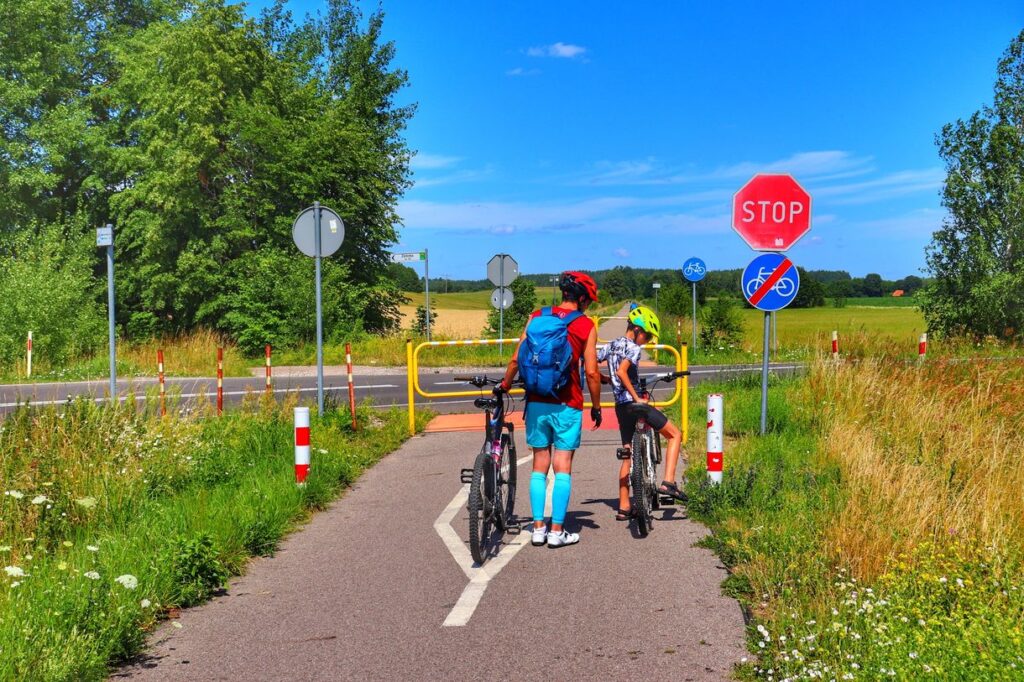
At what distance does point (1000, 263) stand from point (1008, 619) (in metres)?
30.8

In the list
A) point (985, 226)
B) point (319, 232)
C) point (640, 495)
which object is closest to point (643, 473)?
point (640, 495)

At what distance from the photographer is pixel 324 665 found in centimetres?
422

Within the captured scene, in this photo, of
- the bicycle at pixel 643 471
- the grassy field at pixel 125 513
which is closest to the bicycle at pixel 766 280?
the bicycle at pixel 643 471

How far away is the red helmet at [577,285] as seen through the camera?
20.0ft

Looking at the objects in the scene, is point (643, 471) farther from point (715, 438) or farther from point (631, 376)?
point (715, 438)

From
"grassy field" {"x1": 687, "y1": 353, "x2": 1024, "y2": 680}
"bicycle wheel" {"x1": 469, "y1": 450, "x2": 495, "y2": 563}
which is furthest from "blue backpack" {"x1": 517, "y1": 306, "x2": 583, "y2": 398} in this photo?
"grassy field" {"x1": 687, "y1": 353, "x2": 1024, "y2": 680}

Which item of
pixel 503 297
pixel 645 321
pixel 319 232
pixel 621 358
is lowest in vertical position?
pixel 621 358

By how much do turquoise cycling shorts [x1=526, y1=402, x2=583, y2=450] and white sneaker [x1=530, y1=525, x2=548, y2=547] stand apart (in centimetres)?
68

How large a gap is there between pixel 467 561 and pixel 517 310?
133ft

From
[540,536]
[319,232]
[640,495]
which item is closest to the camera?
[540,536]

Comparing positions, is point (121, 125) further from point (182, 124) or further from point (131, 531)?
point (131, 531)

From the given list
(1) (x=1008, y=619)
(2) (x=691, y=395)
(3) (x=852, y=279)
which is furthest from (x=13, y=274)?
(3) (x=852, y=279)

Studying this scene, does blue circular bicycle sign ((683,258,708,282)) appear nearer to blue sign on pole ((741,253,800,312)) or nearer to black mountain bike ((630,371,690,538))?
blue sign on pole ((741,253,800,312))

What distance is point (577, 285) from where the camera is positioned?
609cm
